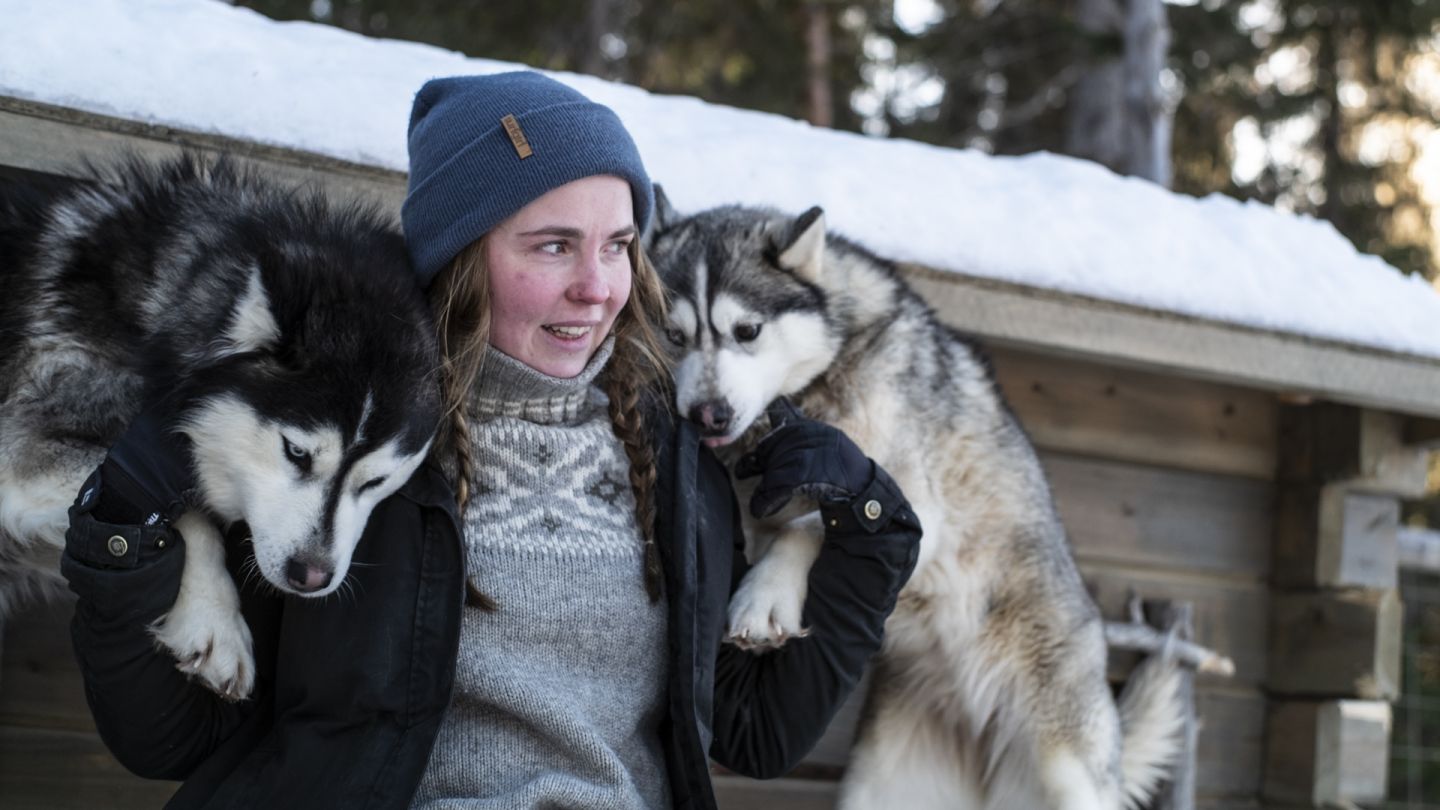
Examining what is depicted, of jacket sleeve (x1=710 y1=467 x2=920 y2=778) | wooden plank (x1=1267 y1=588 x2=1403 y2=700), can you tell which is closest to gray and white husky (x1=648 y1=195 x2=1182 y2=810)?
jacket sleeve (x1=710 y1=467 x2=920 y2=778)

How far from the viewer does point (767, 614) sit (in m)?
2.73

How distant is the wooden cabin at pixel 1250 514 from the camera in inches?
154

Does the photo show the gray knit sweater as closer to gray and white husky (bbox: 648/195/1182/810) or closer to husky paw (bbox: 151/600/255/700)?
husky paw (bbox: 151/600/255/700)

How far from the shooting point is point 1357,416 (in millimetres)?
4297

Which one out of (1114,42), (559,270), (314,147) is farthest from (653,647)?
(1114,42)

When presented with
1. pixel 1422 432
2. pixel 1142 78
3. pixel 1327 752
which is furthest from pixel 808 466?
pixel 1142 78

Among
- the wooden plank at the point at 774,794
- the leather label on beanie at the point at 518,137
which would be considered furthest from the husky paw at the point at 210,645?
the wooden plank at the point at 774,794

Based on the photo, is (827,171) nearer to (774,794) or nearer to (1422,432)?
(774,794)

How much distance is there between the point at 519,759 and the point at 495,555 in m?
0.39

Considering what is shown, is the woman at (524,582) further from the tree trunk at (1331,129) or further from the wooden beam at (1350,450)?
the tree trunk at (1331,129)

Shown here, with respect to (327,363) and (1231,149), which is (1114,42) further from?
(327,363)

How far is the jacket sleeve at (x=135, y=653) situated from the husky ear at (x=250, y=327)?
35 cm

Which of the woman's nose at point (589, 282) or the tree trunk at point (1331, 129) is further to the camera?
the tree trunk at point (1331, 129)

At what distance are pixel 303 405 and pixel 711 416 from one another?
955 millimetres
